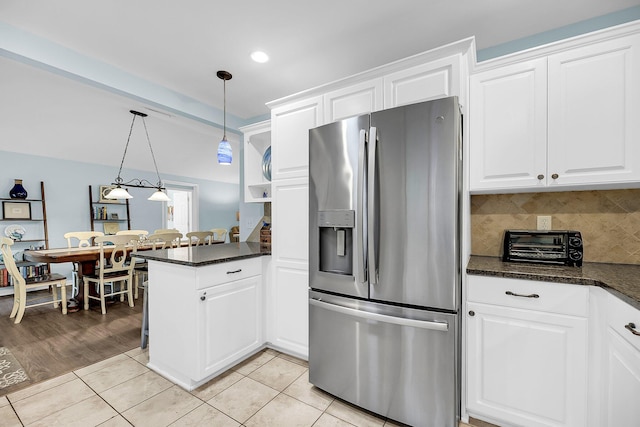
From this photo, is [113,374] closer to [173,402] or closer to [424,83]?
[173,402]

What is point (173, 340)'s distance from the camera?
2010 mm

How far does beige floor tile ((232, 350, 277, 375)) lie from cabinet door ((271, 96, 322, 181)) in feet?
4.96

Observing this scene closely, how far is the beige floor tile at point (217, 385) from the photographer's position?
1.89 m

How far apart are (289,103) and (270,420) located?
7.27 ft

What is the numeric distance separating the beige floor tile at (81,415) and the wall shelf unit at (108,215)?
15.0ft

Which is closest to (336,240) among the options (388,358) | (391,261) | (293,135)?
(391,261)

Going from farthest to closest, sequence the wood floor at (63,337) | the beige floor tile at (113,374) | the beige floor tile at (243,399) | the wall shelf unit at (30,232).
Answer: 1. the wall shelf unit at (30,232)
2. the wood floor at (63,337)
3. the beige floor tile at (113,374)
4. the beige floor tile at (243,399)

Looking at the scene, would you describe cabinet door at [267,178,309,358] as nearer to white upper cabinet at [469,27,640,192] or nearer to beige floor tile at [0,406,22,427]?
white upper cabinet at [469,27,640,192]

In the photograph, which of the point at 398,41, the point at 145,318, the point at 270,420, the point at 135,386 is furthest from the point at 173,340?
the point at 398,41

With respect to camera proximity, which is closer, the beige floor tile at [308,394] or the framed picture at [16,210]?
the beige floor tile at [308,394]

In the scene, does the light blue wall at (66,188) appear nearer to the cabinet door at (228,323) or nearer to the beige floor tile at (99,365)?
the beige floor tile at (99,365)

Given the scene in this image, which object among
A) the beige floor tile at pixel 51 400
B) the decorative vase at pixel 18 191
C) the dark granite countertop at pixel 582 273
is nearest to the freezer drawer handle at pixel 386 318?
the dark granite countertop at pixel 582 273

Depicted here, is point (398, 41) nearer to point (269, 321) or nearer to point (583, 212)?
point (583, 212)

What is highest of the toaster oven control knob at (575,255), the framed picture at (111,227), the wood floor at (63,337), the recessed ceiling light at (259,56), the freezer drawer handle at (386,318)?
the recessed ceiling light at (259,56)
